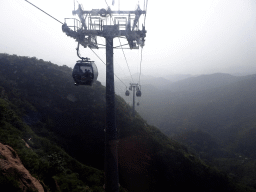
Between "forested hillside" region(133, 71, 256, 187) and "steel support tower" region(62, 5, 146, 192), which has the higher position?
"steel support tower" region(62, 5, 146, 192)

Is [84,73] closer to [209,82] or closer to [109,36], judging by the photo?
Result: [109,36]

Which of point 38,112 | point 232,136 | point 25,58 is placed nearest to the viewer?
point 38,112

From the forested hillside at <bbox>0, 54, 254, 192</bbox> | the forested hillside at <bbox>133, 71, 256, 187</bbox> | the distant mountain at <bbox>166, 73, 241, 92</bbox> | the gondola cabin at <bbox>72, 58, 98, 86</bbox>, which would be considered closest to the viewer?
the gondola cabin at <bbox>72, 58, 98, 86</bbox>

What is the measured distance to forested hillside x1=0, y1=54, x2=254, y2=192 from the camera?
1228cm

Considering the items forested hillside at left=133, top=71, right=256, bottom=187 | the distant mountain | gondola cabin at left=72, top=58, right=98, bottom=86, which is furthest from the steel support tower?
the distant mountain

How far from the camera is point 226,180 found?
1823 cm

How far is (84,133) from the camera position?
15781mm

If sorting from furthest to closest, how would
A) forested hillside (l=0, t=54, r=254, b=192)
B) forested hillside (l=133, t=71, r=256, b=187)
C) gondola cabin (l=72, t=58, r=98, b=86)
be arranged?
forested hillside (l=133, t=71, r=256, b=187) → forested hillside (l=0, t=54, r=254, b=192) → gondola cabin (l=72, t=58, r=98, b=86)

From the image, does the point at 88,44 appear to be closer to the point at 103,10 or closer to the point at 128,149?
the point at 103,10

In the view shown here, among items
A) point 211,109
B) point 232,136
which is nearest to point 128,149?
point 232,136

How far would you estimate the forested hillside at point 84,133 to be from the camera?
1228 cm

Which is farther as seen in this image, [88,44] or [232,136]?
[232,136]

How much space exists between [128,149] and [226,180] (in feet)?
45.2

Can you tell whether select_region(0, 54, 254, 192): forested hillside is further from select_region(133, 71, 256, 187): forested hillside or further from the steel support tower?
select_region(133, 71, 256, 187): forested hillside
